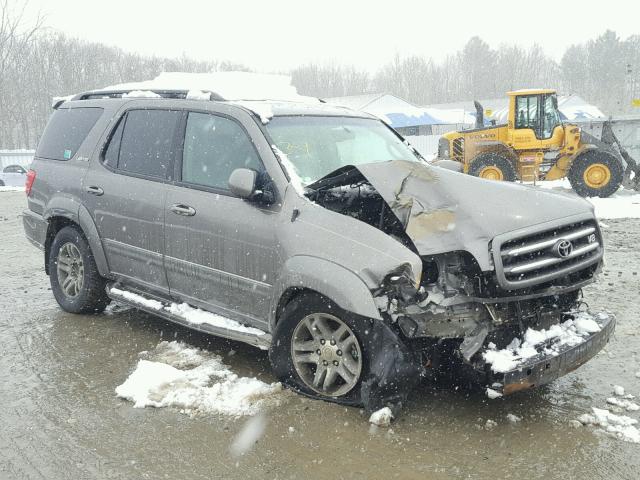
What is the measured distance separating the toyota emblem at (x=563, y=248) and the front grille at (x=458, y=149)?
48.0 feet

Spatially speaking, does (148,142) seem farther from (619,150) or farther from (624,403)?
(619,150)

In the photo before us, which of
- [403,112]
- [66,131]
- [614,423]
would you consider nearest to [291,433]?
[614,423]

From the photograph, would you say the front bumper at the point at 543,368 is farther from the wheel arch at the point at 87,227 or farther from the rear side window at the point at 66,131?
the rear side window at the point at 66,131

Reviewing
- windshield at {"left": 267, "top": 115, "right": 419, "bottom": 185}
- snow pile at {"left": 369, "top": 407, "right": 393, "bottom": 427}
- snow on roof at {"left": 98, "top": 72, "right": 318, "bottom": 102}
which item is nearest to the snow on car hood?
windshield at {"left": 267, "top": 115, "right": 419, "bottom": 185}

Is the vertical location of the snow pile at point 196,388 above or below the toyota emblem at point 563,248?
below

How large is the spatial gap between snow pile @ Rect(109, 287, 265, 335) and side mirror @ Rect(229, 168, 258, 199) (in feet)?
3.02

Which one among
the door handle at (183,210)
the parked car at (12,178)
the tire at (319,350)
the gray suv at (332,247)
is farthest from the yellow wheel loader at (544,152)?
the parked car at (12,178)

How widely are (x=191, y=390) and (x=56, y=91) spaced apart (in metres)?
69.1

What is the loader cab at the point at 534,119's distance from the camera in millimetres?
16656

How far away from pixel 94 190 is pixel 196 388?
213cm

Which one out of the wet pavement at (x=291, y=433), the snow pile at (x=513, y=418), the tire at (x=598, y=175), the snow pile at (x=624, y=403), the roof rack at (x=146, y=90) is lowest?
the tire at (x=598, y=175)

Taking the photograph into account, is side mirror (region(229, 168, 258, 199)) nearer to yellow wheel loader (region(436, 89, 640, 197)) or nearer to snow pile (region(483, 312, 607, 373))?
snow pile (region(483, 312, 607, 373))

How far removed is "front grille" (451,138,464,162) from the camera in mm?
17731

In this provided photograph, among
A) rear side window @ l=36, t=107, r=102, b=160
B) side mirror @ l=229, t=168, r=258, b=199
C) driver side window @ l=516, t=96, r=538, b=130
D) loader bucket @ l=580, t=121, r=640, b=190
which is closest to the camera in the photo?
side mirror @ l=229, t=168, r=258, b=199
